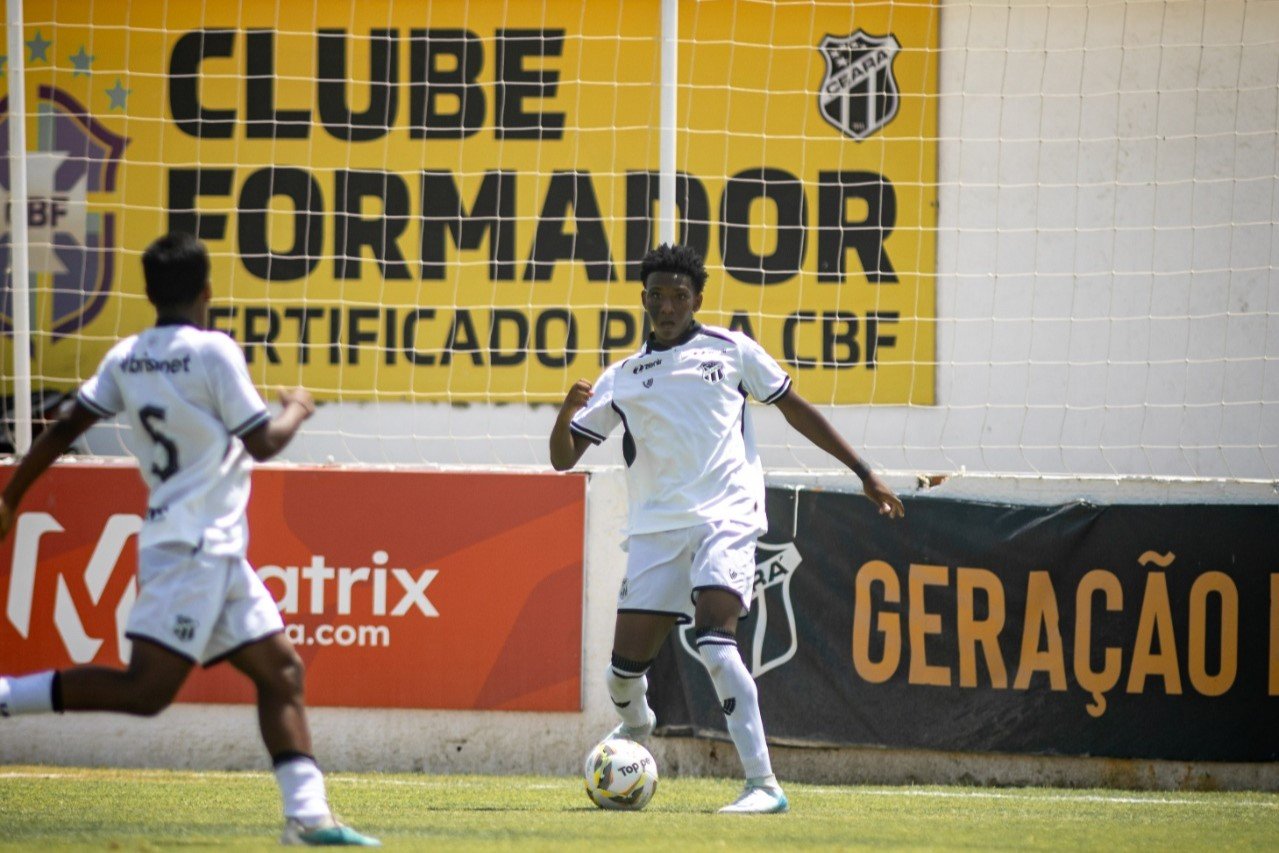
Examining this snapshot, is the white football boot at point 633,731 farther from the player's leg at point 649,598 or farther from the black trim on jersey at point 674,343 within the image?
the black trim on jersey at point 674,343

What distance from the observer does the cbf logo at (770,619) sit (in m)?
8.52

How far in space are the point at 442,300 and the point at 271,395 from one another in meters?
1.27

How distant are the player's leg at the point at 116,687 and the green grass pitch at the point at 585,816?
1.29 ft

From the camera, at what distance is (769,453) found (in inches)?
445

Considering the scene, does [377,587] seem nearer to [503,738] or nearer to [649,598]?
[503,738]

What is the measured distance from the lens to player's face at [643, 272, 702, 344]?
21.5 feet

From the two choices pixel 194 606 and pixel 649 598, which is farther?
pixel 649 598

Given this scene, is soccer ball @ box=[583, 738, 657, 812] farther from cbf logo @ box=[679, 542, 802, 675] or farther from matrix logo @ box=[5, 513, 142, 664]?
matrix logo @ box=[5, 513, 142, 664]

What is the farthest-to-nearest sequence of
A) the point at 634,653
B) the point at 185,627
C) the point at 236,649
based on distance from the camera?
the point at 634,653 < the point at 236,649 < the point at 185,627

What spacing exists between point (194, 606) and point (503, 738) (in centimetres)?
401

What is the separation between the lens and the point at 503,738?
8594mm

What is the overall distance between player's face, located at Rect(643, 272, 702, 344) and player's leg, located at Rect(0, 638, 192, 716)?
8.14 feet

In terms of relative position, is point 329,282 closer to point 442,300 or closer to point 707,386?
point 442,300

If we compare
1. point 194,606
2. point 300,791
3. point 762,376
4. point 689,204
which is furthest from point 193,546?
point 689,204
